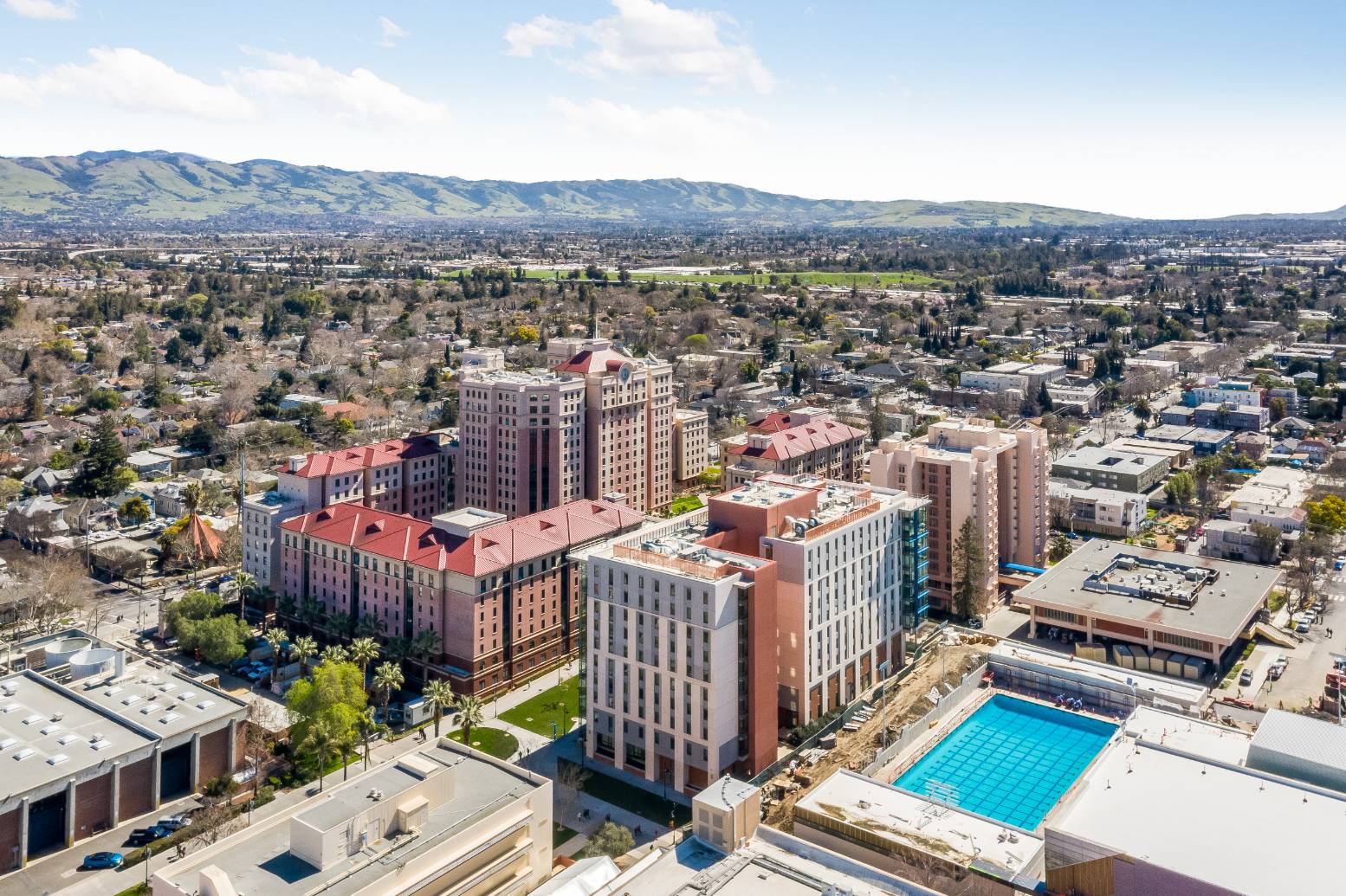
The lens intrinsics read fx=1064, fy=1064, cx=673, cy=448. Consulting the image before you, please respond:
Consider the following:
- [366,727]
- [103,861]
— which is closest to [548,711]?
[366,727]

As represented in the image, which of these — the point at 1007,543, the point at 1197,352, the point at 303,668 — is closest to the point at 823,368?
the point at 1197,352

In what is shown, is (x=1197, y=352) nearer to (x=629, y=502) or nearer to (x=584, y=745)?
(x=629, y=502)

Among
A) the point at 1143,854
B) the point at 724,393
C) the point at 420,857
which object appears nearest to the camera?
the point at 420,857

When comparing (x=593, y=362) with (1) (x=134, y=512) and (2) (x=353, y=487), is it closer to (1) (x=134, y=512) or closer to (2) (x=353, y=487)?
(2) (x=353, y=487)

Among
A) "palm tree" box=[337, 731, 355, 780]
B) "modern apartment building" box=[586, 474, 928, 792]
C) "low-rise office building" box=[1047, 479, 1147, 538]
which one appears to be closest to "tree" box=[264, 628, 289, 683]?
"palm tree" box=[337, 731, 355, 780]

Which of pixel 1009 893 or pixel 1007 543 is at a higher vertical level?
pixel 1007 543
